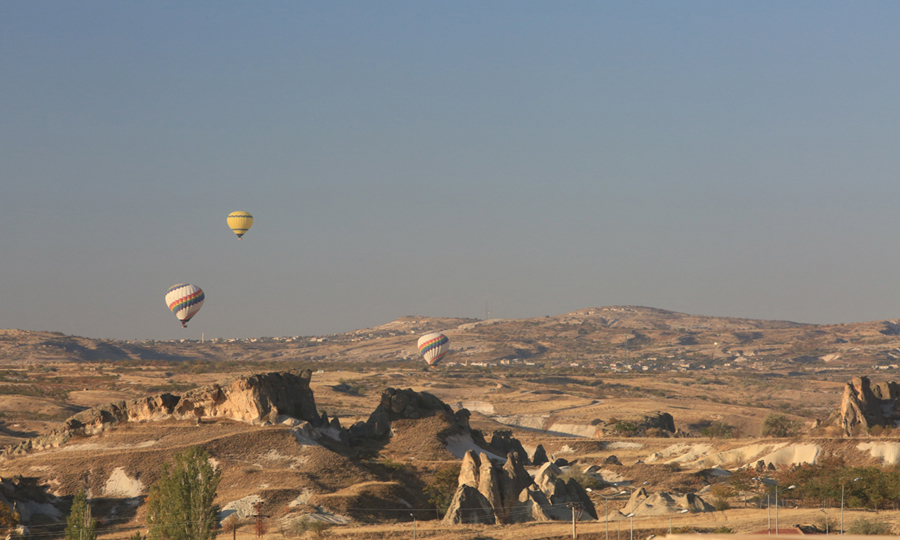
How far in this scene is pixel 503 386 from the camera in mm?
194125

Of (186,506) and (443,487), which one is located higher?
(186,506)

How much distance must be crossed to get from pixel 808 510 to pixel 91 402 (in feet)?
341

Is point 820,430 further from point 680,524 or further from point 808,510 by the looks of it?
point 680,524

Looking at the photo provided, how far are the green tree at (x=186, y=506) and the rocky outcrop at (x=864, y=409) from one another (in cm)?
6709

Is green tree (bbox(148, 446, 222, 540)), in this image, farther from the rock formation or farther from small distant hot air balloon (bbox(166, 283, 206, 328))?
small distant hot air balloon (bbox(166, 283, 206, 328))

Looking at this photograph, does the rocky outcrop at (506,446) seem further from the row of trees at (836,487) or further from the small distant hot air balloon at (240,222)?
the small distant hot air balloon at (240,222)

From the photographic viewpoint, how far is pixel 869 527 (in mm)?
→ 52031

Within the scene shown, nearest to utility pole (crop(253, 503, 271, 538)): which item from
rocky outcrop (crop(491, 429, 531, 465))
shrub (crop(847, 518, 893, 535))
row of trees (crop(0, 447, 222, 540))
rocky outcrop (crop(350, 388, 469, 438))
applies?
row of trees (crop(0, 447, 222, 540))

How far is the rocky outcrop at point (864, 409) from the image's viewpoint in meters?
92.8

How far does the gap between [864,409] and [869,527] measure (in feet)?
148

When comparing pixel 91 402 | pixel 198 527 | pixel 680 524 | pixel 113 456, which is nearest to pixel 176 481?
pixel 198 527

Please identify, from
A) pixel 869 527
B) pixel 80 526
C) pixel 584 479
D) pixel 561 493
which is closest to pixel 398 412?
pixel 584 479

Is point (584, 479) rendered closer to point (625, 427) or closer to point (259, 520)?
point (259, 520)

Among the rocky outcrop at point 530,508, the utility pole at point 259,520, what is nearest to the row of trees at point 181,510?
the utility pole at point 259,520
